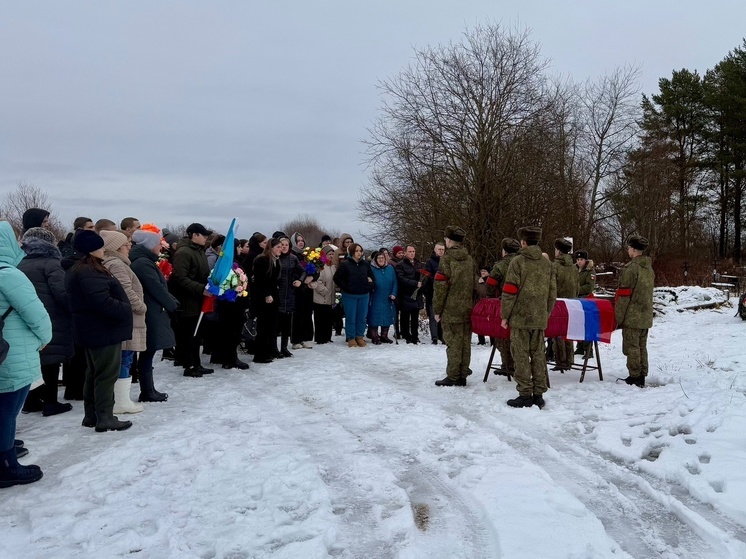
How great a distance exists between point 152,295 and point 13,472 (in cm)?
287

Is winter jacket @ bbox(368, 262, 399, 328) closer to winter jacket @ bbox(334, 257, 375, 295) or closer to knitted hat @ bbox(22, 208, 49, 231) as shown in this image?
winter jacket @ bbox(334, 257, 375, 295)

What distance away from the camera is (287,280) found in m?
10.5

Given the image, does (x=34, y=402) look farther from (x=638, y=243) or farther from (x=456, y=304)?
(x=638, y=243)

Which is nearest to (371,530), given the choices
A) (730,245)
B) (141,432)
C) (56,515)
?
(56,515)

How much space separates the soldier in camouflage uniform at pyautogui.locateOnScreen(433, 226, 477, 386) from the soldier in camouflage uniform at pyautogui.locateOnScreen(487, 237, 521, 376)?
0.40 metres

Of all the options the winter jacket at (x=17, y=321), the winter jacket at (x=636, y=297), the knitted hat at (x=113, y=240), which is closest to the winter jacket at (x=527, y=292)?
the winter jacket at (x=636, y=297)

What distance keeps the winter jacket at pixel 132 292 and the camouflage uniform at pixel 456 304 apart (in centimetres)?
379

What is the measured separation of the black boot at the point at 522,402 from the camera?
6.88 meters

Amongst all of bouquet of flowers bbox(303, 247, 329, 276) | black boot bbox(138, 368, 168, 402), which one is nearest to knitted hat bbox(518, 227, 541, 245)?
black boot bbox(138, 368, 168, 402)

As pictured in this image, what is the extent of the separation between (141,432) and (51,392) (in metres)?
1.67

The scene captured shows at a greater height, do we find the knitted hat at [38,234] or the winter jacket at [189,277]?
the knitted hat at [38,234]

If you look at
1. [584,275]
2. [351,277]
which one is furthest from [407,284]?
[584,275]

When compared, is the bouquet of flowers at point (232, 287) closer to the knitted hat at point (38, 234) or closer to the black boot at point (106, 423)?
the knitted hat at point (38, 234)

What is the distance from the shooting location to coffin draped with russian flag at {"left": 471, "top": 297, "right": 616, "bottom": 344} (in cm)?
782
